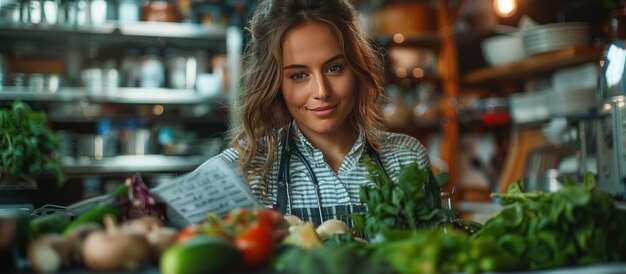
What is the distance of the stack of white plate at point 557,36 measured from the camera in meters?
3.21

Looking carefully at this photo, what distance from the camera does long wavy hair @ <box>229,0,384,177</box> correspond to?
174 cm

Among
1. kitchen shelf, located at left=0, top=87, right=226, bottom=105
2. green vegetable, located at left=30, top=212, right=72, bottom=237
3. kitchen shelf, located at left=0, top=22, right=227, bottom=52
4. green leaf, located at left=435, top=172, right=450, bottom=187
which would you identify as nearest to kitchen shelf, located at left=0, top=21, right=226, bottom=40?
kitchen shelf, located at left=0, top=22, right=227, bottom=52

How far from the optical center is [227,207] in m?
1.10

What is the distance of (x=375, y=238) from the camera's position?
1.08 metres

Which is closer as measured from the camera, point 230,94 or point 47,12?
point 47,12

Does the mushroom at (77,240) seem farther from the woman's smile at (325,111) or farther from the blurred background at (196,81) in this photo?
the blurred background at (196,81)

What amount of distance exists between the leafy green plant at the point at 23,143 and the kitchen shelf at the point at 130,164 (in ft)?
5.97

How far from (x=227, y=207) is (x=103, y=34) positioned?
3.70m

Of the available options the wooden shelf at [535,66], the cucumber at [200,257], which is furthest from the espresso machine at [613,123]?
the cucumber at [200,257]

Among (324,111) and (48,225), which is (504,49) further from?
(48,225)

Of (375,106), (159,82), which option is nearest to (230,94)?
(159,82)

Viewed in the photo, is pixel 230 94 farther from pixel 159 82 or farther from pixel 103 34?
pixel 103 34

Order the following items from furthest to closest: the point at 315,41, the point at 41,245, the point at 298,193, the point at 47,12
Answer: the point at 47,12 → the point at 298,193 → the point at 315,41 → the point at 41,245

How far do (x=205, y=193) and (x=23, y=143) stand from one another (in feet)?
4.97
